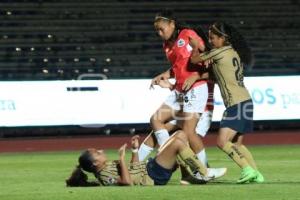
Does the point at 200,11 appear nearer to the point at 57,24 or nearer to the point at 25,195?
the point at 57,24

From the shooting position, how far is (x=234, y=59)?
35.8 feet

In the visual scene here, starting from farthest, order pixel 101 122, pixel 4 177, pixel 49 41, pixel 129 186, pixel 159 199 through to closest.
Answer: pixel 49 41
pixel 101 122
pixel 4 177
pixel 129 186
pixel 159 199

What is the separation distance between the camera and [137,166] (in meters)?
10.2

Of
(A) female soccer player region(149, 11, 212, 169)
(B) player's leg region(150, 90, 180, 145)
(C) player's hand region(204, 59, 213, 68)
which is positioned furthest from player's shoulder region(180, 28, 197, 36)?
(B) player's leg region(150, 90, 180, 145)

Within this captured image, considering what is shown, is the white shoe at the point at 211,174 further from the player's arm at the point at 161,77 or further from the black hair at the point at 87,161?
the player's arm at the point at 161,77

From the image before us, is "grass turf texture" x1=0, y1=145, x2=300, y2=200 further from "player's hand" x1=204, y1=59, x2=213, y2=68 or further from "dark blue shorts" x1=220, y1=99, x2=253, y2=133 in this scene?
"player's hand" x1=204, y1=59, x2=213, y2=68

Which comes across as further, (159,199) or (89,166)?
(89,166)

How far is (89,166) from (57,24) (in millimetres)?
18448

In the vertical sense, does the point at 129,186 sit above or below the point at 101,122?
above

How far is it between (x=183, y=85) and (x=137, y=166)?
1688mm

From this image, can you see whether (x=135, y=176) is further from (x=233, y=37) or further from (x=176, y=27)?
(x=176, y=27)

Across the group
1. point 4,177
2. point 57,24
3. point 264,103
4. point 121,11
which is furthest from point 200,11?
point 4,177

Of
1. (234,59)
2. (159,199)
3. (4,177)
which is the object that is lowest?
(4,177)

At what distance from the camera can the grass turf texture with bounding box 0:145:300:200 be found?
900 cm
